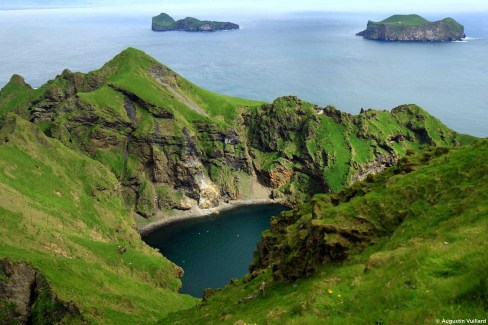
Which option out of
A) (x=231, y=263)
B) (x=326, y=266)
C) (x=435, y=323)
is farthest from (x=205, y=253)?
(x=435, y=323)

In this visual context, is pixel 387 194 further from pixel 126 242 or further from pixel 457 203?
pixel 126 242

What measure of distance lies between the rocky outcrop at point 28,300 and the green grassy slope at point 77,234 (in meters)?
2.09

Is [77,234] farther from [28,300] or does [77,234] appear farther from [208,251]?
[208,251]

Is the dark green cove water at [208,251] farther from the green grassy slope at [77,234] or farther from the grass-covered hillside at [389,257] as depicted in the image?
the grass-covered hillside at [389,257]

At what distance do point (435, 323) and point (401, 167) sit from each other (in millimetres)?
51618

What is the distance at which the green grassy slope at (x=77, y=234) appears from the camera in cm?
Result: 10656

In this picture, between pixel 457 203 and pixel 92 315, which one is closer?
pixel 457 203

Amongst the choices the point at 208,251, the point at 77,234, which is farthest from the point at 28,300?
the point at 208,251

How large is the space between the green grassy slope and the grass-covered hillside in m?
41.4

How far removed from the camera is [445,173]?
5731 centimetres

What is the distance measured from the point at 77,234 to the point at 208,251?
2042 inches

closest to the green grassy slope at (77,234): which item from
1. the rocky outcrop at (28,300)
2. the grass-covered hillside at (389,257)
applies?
the rocky outcrop at (28,300)

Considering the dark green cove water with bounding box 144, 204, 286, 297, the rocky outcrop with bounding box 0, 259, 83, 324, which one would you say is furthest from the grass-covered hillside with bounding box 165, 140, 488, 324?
the dark green cove water with bounding box 144, 204, 286, 297

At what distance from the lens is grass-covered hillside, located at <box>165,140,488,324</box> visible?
90.7 ft
